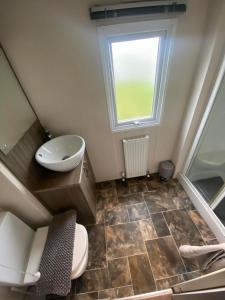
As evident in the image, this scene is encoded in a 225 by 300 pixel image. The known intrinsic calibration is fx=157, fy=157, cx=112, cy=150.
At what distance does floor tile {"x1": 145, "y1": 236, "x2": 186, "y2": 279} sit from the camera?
147cm

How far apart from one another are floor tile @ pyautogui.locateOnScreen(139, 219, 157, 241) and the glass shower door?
699 mm

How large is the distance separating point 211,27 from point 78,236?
208 centimetres

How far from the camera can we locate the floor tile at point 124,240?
1642 millimetres

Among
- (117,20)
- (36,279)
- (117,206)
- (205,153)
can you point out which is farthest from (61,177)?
(205,153)

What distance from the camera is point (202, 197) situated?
1851 millimetres

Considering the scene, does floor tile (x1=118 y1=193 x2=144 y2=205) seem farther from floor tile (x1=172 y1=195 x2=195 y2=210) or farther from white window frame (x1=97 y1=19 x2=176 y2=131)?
white window frame (x1=97 y1=19 x2=176 y2=131)

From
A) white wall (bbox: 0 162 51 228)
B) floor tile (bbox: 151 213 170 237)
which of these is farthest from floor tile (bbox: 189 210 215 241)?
white wall (bbox: 0 162 51 228)

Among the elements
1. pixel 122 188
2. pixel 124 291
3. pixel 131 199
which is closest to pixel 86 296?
pixel 124 291

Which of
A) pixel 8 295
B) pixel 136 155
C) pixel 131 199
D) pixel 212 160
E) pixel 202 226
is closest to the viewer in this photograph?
pixel 8 295

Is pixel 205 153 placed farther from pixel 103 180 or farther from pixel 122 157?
pixel 103 180

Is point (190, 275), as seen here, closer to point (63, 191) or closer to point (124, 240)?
point (124, 240)

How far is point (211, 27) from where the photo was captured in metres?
1.24

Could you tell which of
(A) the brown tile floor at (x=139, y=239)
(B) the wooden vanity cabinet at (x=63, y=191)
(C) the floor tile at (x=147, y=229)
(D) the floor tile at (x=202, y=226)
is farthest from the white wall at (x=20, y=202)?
(D) the floor tile at (x=202, y=226)

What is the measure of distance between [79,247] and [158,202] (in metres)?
1.12
